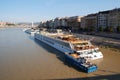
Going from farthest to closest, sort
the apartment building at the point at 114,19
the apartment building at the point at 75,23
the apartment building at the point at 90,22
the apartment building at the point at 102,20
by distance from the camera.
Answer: the apartment building at the point at 75,23 < the apartment building at the point at 90,22 < the apartment building at the point at 102,20 < the apartment building at the point at 114,19

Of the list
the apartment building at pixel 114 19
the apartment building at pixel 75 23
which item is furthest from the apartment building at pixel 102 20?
the apartment building at pixel 75 23

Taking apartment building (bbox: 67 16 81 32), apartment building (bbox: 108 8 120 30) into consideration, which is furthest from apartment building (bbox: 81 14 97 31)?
apartment building (bbox: 67 16 81 32)

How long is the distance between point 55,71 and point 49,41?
548 inches

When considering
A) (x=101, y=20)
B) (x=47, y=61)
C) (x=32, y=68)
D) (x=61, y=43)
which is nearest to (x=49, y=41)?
(x=61, y=43)

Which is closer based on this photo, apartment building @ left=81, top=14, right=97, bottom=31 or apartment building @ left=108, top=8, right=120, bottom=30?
apartment building @ left=108, top=8, right=120, bottom=30

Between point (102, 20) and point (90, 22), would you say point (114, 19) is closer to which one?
point (102, 20)

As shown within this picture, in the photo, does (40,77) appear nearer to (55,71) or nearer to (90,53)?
(55,71)

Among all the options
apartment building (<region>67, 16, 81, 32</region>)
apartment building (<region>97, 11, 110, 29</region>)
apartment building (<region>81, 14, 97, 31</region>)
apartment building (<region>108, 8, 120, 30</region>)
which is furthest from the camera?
apartment building (<region>67, 16, 81, 32</region>)

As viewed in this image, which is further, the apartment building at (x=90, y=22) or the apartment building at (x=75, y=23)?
the apartment building at (x=75, y=23)

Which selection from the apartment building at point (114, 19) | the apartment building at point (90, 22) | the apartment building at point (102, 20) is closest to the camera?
the apartment building at point (114, 19)

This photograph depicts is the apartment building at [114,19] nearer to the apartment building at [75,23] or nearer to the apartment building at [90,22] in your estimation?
the apartment building at [90,22]

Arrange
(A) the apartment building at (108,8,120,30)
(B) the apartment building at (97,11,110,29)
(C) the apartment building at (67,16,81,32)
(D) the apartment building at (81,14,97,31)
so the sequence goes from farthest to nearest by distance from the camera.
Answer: (C) the apartment building at (67,16,81,32) < (D) the apartment building at (81,14,97,31) < (B) the apartment building at (97,11,110,29) < (A) the apartment building at (108,8,120,30)

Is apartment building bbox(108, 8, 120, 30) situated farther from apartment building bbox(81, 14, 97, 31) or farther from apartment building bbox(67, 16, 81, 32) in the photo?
apartment building bbox(67, 16, 81, 32)

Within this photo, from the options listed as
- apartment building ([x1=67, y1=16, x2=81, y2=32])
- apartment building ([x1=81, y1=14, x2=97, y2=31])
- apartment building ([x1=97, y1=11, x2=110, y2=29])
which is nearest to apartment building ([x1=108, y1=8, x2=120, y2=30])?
apartment building ([x1=97, y1=11, x2=110, y2=29])
